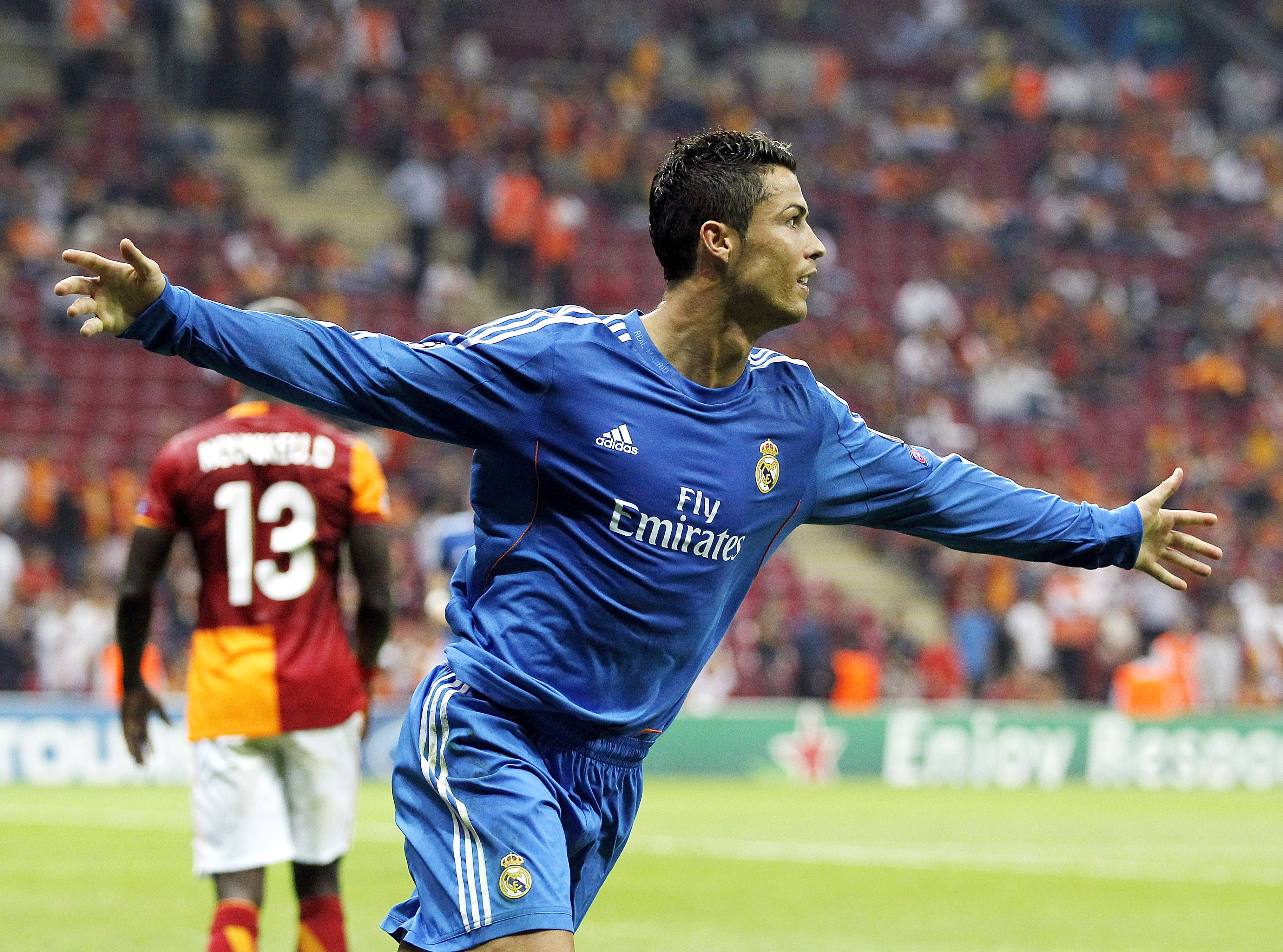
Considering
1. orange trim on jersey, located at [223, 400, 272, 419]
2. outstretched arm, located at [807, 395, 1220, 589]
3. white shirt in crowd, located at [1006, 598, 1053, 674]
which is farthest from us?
white shirt in crowd, located at [1006, 598, 1053, 674]

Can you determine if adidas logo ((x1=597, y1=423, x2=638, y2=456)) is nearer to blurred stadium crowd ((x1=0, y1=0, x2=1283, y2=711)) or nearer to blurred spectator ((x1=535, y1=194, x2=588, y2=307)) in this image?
blurred stadium crowd ((x1=0, y1=0, x2=1283, y2=711))

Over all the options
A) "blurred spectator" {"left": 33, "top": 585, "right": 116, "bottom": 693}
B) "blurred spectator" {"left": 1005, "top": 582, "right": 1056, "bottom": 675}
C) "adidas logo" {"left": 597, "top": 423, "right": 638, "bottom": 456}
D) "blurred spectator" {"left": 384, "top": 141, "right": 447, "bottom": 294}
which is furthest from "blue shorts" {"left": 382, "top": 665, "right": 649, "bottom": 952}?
"blurred spectator" {"left": 384, "top": 141, "right": 447, "bottom": 294}

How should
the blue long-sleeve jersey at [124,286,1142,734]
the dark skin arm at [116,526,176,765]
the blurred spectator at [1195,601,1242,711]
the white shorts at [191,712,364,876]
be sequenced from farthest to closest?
the blurred spectator at [1195,601,1242,711] → the dark skin arm at [116,526,176,765] → the white shorts at [191,712,364,876] → the blue long-sleeve jersey at [124,286,1142,734]

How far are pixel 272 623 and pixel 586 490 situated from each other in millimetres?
2365

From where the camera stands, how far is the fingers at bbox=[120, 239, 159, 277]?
3.71 meters

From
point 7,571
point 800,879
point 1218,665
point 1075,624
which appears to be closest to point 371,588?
point 800,879

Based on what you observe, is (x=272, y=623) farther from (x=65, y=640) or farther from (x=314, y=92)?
(x=314, y=92)

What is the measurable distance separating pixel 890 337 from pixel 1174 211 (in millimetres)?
7591

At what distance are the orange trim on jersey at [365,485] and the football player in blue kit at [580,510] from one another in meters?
1.92

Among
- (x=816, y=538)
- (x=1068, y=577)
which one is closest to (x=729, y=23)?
(x=816, y=538)

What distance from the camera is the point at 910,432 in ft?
79.8

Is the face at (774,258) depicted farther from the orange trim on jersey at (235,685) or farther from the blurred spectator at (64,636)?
the blurred spectator at (64,636)

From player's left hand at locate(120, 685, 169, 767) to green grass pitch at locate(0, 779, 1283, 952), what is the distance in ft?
5.88

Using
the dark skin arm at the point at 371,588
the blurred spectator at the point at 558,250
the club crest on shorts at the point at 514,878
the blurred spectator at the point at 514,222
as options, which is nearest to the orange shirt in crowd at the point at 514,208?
the blurred spectator at the point at 514,222
